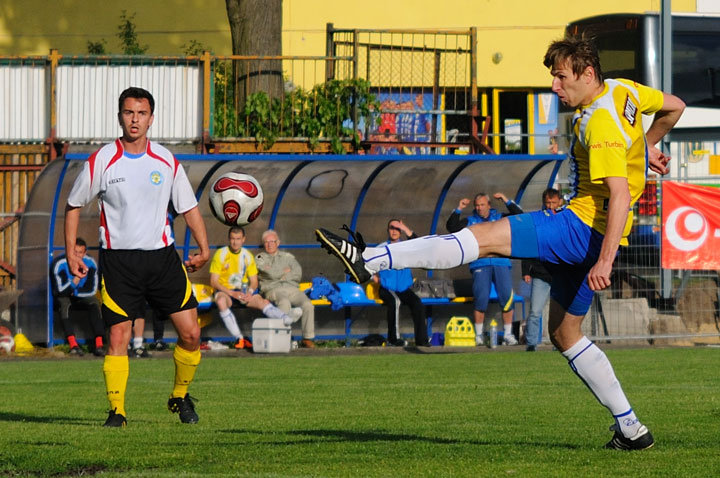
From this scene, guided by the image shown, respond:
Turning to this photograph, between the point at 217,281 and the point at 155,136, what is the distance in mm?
3193

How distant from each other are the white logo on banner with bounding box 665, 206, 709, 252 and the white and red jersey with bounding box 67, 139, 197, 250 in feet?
35.2

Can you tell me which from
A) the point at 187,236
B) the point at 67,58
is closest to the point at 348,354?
the point at 187,236

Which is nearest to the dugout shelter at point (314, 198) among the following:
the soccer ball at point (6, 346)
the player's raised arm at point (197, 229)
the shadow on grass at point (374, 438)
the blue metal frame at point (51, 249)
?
the blue metal frame at point (51, 249)

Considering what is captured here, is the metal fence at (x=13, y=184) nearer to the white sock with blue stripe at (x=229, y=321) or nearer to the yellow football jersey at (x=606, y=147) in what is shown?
the white sock with blue stripe at (x=229, y=321)

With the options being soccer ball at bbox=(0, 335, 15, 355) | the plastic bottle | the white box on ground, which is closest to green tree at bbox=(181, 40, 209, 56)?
soccer ball at bbox=(0, 335, 15, 355)

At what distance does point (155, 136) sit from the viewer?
2019 centimetres

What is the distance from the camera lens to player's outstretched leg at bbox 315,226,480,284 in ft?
21.9

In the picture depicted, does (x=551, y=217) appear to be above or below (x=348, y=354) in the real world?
above

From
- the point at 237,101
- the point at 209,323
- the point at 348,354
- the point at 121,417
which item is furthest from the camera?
the point at 237,101

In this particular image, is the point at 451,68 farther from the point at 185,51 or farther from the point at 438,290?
the point at 438,290

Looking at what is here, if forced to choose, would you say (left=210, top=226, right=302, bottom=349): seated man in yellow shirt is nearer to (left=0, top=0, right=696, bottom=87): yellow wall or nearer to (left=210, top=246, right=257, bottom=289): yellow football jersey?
(left=210, top=246, right=257, bottom=289): yellow football jersey

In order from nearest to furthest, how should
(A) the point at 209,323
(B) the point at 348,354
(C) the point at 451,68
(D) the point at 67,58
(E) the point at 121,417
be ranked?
(E) the point at 121,417
(B) the point at 348,354
(A) the point at 209,323
(D) the point at 67,58
(C) the point at 451,68

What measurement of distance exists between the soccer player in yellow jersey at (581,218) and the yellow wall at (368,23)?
22.4 metres

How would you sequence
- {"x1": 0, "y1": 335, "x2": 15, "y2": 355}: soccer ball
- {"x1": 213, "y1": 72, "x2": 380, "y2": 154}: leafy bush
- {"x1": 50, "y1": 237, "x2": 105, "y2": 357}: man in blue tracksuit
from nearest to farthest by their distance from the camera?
{"x1": 0, "y1": 335, "x2": 15, "y2": 355}: soccer ball → {"x1": 50, "y1": 237, "x2": 105, "y2": 357}: man in blue tracksuit → {"x1": 213, "y1": 72, "x2": 380, "y2": 154}: leafy bush
